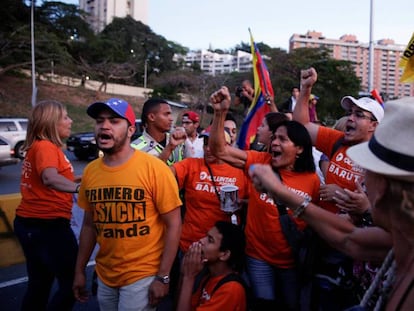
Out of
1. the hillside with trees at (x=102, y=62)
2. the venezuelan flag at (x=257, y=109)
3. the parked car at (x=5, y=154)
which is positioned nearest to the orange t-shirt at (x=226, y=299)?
the venezuelan flag at (x=257, y=109)

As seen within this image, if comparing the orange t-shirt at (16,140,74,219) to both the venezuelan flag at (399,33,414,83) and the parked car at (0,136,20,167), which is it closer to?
the venezuelan flag at (399,33,414,83)

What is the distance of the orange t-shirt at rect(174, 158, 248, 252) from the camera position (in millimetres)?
3203

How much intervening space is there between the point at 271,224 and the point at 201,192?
67cm

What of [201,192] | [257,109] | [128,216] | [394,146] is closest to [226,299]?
[128,216]

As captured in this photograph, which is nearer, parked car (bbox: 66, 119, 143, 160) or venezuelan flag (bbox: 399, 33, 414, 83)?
venezuelan flag (bbox: 399, 33, 414, 83)

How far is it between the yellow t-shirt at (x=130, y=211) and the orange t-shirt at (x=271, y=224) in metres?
0.69

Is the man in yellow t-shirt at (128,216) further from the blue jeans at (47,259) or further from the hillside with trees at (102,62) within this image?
the hillside with trees at (102,62)

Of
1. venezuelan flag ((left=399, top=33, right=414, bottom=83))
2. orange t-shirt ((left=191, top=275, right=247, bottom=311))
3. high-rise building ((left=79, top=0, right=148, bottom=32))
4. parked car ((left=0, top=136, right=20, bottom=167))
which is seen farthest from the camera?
high-rise building ((left=79, top=0, right=148, bottom=32))

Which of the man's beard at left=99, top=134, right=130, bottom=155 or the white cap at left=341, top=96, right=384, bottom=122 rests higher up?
the white cap at left=341, top=96, right=384, bottom=122

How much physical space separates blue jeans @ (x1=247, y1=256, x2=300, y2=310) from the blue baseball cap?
1372 millimetres

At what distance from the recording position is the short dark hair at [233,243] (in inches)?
112

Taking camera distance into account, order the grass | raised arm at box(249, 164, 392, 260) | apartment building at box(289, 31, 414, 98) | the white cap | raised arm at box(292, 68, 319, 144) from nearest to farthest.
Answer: raised arm at box(249, 164, 392, 260), the white cap, raised arm at box(292, 68, 319, 144), the grass, apartment building at box(289, 31, 414, 98)

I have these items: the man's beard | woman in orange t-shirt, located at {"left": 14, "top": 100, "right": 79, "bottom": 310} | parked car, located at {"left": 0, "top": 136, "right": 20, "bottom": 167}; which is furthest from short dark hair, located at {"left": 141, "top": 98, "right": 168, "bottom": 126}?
parked car, located at {"left": 0, "top": 136, "right": 20, "bottom": 167}

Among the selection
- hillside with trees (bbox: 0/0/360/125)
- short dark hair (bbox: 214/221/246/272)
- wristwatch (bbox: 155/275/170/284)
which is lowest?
wristwatch (bbox: 155/275/170/284)
